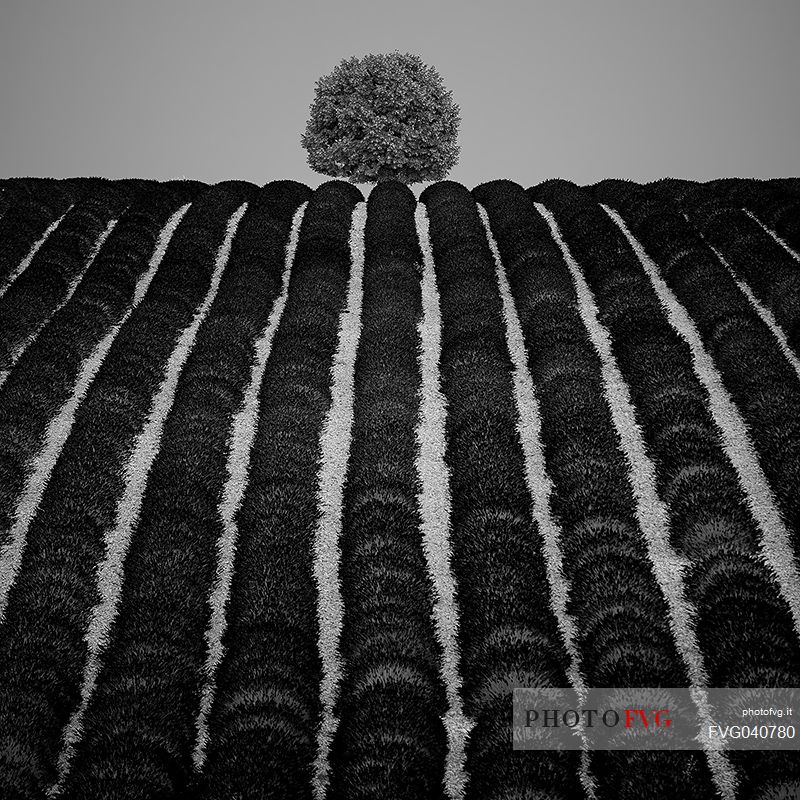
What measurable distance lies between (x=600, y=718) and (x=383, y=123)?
23002 millimetres

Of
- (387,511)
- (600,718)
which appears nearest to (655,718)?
(600,718)

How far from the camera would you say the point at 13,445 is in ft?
25.1

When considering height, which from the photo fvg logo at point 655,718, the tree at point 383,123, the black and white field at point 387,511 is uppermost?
the tree at point 383,123

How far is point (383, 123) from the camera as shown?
23984 mm

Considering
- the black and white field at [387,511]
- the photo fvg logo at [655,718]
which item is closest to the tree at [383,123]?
the black and white field at [387,511]

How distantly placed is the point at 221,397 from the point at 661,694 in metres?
6.12

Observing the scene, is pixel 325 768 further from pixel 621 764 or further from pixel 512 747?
pixel 621 764

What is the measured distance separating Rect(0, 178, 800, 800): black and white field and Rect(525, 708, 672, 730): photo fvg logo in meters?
0.22

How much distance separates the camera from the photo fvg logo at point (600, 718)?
189 inches

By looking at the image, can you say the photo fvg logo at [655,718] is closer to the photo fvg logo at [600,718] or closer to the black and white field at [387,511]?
the photo fvg logo at [600,718]

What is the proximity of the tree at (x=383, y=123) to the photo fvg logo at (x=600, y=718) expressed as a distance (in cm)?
2214

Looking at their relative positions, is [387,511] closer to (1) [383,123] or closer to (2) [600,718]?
(2) [600,718]

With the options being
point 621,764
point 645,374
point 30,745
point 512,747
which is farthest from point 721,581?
point 30,745

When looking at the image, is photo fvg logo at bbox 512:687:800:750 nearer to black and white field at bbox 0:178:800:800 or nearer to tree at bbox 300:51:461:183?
black and white field at bbox 0:178:800:800
